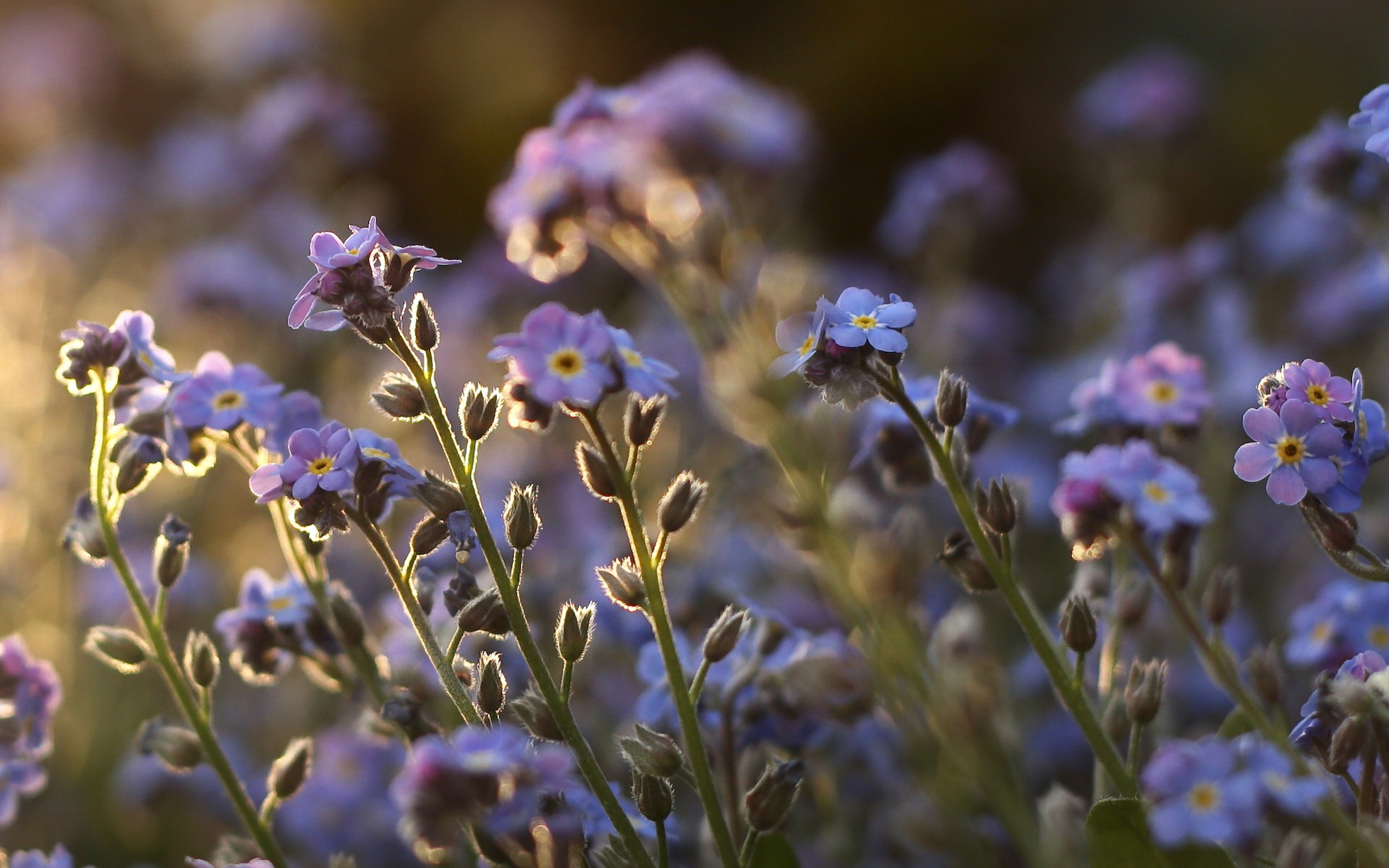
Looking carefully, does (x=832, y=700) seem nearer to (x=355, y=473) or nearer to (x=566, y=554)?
(x=355, y=473)

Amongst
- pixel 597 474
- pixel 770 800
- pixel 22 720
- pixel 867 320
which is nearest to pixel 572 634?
pixel 597 474

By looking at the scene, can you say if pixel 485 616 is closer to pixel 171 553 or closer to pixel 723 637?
pixel 723 637

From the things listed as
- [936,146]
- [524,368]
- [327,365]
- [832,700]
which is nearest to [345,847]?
[832,700]

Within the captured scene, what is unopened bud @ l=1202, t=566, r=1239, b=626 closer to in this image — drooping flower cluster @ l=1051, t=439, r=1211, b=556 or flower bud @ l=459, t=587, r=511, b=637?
drooping flower cluster @ l=1051, t=439, r=1211, b=556

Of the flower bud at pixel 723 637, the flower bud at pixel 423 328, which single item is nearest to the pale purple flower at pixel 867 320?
the flower bud at pixel 723 637

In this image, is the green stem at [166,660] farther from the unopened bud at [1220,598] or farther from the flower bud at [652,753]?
the unopened bud at [1220,598]

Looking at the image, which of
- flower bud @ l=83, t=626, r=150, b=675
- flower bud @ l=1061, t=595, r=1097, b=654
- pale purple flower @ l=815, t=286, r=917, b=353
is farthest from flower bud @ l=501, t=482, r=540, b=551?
flower bud @ l=1061, t=595, r=1097, b=654
